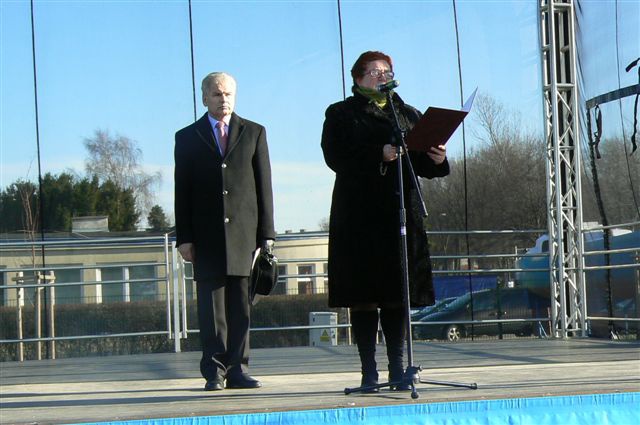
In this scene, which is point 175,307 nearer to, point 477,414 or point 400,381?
point 400,381

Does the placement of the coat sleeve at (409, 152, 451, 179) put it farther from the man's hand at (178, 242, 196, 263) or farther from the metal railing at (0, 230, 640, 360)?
the metal railing at (0, 230, 640, 360)

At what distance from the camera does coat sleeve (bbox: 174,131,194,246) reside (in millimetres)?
3717

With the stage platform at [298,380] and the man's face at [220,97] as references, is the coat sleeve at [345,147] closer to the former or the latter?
the man's face at [220,97]

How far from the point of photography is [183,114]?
7.34 m

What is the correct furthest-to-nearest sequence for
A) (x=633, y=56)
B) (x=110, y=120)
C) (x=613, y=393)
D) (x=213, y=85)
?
(x=110, y=120), (x=633, y=56), (x=213, y=85), (x=613, y=393)

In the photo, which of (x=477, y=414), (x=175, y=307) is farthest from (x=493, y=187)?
(x=477, y=414)

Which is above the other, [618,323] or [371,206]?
[371,206]

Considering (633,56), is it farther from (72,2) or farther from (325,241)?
(72,2)

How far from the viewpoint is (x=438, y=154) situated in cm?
326

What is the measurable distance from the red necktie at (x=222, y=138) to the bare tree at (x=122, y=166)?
366cm

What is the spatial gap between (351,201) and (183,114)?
4.21 metres

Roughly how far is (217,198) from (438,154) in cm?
91

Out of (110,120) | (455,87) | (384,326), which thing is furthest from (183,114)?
(384,326)

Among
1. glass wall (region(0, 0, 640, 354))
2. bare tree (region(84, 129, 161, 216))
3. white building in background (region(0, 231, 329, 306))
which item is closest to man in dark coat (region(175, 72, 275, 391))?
white building in background (region(0, 231, 329, 306))
